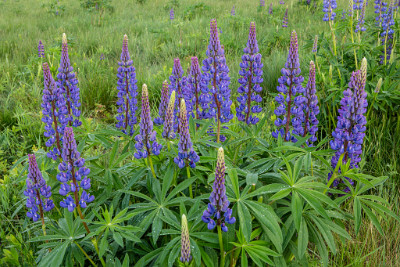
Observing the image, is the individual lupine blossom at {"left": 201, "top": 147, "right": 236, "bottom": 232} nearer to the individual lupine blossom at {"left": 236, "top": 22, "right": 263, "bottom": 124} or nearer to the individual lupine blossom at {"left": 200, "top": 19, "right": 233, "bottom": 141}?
the individual lupine blossom at {"left": 200, "top": 19, "right": 233, "bottom": 141}

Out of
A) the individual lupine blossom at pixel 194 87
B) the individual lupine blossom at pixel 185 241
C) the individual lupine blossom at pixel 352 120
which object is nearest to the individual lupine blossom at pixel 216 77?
the individual lupine blossom at pixel 194 87

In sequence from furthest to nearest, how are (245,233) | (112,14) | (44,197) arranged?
(112,14) < (44,197) < (245,233)

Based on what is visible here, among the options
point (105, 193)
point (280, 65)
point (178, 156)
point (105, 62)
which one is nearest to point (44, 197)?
point (105, 193)

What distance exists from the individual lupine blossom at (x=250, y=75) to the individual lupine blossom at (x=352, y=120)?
1.98 feet

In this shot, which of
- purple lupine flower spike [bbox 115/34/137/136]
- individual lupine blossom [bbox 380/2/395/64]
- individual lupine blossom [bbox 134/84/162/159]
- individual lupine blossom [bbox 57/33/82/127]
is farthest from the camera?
individual lupine blossom [bbox 380/2/395/64]

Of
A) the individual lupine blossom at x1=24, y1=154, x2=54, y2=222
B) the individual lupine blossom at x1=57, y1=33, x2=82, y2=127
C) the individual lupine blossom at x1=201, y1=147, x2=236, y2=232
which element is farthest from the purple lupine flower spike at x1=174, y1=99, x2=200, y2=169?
the individual lupine blossom at x1=57, y1=33, x2=82, y2=127

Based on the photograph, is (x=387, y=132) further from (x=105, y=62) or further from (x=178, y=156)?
(x=105, y=62)

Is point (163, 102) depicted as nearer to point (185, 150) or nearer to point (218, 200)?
point (185, 150)

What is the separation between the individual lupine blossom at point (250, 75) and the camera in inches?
88.4

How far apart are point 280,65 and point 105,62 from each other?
2.77 m

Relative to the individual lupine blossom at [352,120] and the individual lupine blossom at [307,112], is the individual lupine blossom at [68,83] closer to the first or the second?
the individual lupine blossom at [307,112]

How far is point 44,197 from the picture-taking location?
191 cm

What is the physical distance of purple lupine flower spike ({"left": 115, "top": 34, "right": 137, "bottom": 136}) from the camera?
2773mm

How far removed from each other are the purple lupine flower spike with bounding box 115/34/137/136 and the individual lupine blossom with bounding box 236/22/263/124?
2.98 feet
